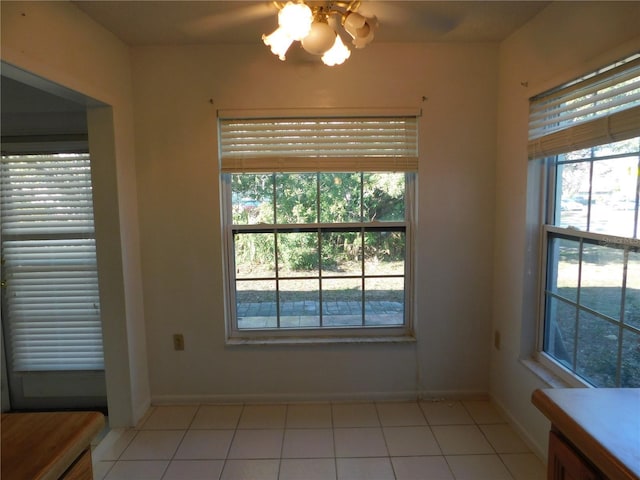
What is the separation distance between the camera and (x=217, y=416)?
2.38 metres

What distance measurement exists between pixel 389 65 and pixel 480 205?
105cm

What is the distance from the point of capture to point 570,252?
185cm

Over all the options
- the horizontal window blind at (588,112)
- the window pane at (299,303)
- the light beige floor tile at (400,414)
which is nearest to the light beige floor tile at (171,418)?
the window pane at (299,303)

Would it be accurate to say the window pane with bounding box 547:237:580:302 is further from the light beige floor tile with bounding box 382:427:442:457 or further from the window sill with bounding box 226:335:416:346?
the light beige floor tile with bounding box 382:427:442:457

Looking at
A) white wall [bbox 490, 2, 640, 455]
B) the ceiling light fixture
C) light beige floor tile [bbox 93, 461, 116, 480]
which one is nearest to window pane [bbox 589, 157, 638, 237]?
white wall [bbox 490, 2, 640, 455]

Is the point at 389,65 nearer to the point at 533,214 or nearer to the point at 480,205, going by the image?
the point at 480,205

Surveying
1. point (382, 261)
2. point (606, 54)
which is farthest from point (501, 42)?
point (382, 261)

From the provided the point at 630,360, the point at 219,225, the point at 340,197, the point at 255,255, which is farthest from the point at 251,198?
the point at 630,360

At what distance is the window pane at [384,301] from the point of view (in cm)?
254

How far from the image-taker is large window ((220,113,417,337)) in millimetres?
2332

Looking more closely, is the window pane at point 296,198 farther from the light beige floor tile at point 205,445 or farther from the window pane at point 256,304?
the light beige floor tile at point 205,445

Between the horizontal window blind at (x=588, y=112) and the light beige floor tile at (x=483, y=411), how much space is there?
158cm

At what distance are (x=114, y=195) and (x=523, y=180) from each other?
2.31 meters

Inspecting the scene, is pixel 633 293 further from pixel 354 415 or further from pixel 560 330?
pixel 354 415
